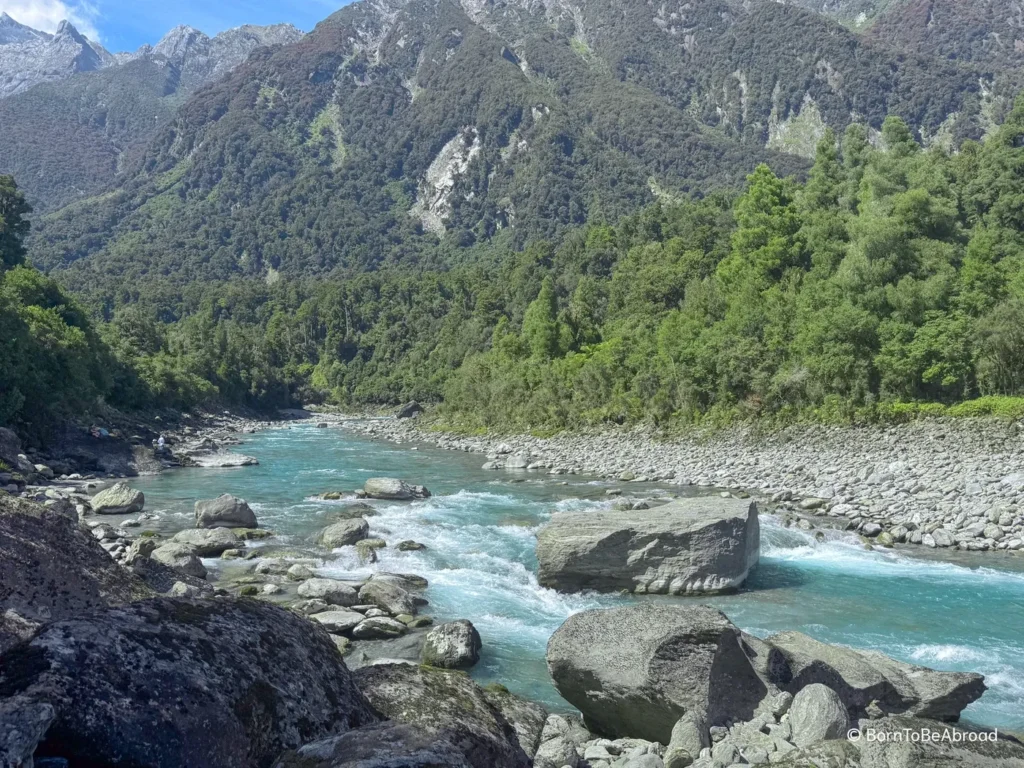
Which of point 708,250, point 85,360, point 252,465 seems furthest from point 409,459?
point 708,250

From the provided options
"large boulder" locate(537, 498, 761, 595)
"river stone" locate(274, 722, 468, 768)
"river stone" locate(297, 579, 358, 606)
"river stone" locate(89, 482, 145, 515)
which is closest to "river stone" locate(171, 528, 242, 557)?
"river stone" locate(297, 579, 358, 606)

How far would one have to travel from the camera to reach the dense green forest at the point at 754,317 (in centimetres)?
3959

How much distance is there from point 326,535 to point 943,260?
3947 centimetres

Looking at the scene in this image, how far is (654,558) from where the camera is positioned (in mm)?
17312

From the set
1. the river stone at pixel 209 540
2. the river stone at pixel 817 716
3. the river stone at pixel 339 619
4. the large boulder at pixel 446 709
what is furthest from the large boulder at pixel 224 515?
the large boulder at pixel 446 709

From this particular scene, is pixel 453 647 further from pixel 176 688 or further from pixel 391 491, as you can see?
pixel 391 491

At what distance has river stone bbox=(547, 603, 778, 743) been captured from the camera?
9664 millimetres

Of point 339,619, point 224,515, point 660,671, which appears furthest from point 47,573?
point 224,515

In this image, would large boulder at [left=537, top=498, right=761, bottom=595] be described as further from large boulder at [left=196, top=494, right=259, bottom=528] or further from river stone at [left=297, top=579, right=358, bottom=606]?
large boulder at [left=196, top=494, right=259, bottom=528]

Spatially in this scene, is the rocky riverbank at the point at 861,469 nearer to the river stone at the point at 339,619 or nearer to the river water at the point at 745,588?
the river water at the point at 745,588

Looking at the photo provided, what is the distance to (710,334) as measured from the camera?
53.3m

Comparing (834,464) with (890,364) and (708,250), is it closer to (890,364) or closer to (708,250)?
(890,364)

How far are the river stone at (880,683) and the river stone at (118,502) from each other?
23.1m

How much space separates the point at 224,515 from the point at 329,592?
31.1 feet
